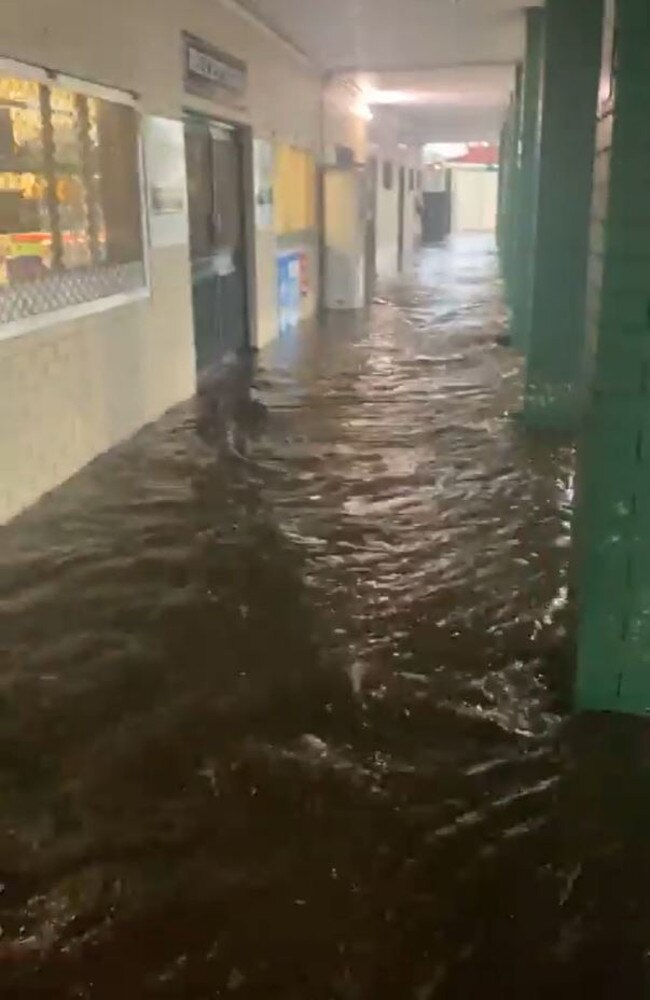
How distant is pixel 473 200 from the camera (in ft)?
118

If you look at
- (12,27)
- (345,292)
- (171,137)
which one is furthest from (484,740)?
(345,292)

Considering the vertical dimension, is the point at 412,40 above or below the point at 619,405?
above

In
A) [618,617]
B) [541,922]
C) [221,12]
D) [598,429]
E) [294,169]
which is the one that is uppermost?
[221,12]

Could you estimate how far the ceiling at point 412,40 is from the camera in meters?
8.16

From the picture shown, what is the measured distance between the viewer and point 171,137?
658 centimetres

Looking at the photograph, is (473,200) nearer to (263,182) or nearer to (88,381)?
(263,182)

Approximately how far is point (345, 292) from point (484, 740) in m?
10.4

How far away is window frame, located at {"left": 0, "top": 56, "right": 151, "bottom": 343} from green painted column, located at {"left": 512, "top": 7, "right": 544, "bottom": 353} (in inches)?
116

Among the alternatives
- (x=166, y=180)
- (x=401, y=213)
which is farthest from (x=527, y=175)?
(x=401, y=213)

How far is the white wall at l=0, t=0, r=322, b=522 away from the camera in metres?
4.58

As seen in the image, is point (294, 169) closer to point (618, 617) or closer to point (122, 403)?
point (122, 403)

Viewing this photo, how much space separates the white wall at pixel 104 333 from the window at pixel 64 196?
0.44 feet

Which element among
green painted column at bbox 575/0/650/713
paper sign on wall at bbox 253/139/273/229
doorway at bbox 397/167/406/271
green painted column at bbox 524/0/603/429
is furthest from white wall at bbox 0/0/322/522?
doorway at bbox 397/167/406/271

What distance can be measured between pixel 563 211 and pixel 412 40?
4491 mm
